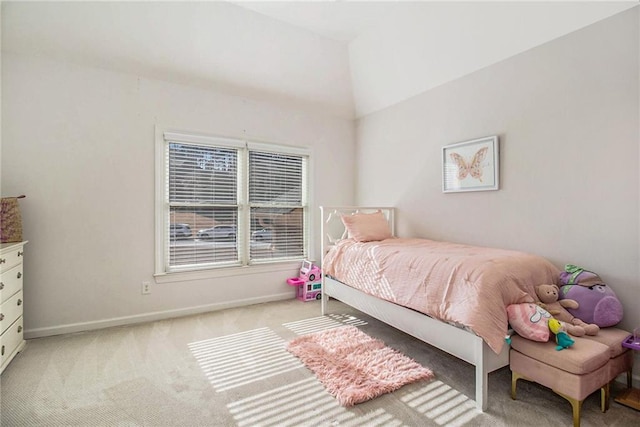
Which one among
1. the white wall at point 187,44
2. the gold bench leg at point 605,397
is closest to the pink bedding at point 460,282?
the gold bench leg at point 605,397

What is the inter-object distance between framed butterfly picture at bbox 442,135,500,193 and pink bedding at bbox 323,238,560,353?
76 cm

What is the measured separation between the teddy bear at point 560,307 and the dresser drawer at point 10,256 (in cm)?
351

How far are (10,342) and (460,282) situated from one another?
313cm

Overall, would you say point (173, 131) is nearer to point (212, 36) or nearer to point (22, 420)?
point (212, 36)

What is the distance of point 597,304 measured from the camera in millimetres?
1908

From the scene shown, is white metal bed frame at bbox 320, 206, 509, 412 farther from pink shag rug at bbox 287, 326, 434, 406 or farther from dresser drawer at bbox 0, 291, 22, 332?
dresser drawer at bbox 0, 291, 22, 332

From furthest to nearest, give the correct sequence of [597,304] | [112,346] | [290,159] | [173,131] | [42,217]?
[290,159] → [173,131] → [42,217] → [112,346] → [597,304]

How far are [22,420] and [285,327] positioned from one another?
1.83 m

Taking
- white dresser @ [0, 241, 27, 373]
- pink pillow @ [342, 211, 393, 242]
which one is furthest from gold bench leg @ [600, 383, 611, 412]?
white dresser @ [0, 241, 27, 373]

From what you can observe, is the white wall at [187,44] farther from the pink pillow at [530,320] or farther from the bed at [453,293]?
the pink pillow at [530,320]

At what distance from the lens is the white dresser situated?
2094mm

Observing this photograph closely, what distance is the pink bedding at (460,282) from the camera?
69.4 inches

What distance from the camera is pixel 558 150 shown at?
237 cm

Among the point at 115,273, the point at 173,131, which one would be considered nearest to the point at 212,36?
the point at 173,131
